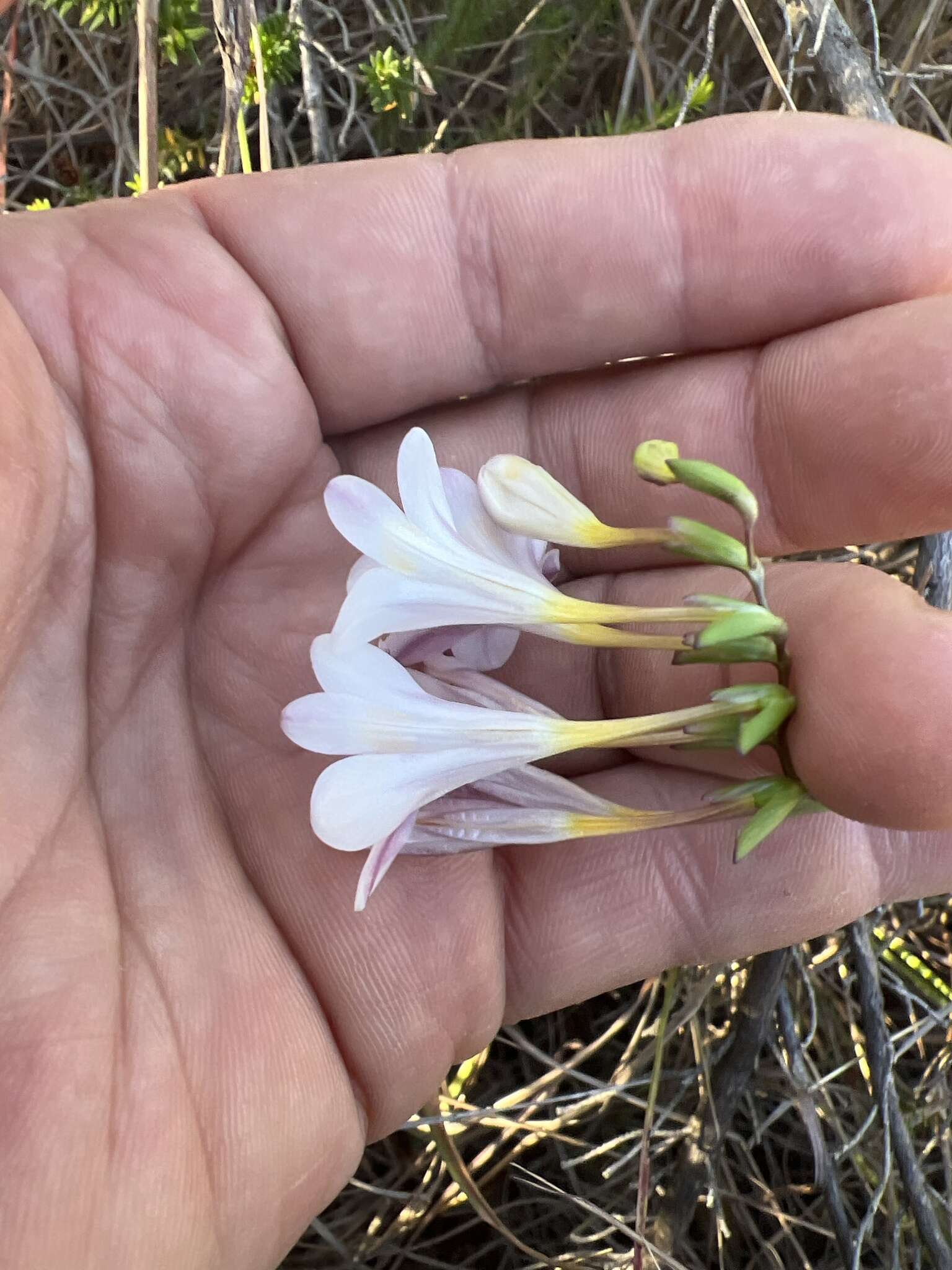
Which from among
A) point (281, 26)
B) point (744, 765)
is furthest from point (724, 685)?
point (281, 26)

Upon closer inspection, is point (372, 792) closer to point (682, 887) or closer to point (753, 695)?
point (753, 695)

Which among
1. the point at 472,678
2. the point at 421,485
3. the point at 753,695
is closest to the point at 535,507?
the point at 421,485

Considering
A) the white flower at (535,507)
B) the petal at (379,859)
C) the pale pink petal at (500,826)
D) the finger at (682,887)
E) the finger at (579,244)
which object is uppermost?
the finger at (579,244)

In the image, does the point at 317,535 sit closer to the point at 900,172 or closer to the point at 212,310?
the point at 212,310

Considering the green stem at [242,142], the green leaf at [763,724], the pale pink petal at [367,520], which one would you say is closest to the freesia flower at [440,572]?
the pale pink petal at [367,520]

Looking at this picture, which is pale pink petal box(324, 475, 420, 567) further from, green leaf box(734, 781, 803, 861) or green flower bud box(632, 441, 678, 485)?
green leaf box(734, 781, 803, 861)

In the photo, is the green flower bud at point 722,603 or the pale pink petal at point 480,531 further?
the pale pink petal at point 480,531

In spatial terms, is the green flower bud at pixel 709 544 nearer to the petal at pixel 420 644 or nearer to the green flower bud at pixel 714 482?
the green flower bud at pixel 714 482
